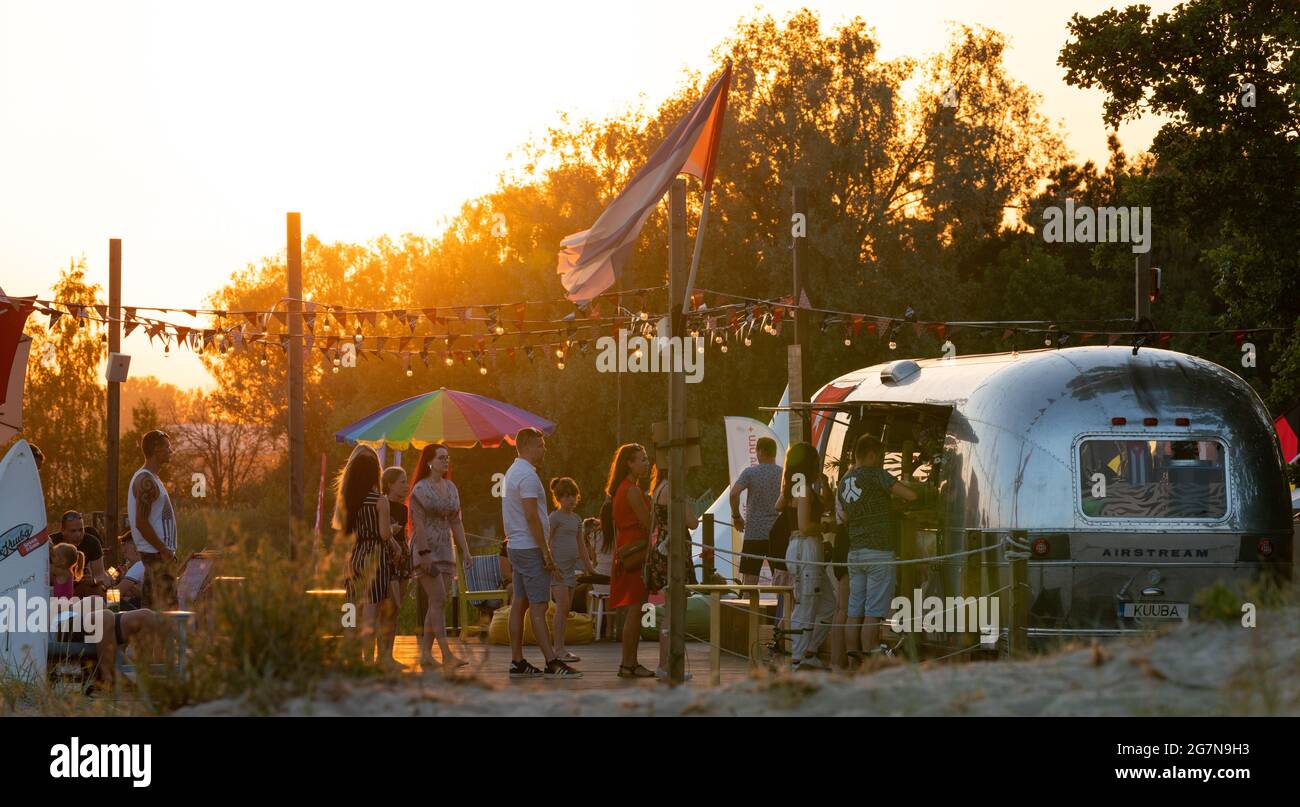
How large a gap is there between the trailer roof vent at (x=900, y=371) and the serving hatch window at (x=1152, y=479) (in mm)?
3076

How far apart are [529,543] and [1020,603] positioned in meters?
3.90

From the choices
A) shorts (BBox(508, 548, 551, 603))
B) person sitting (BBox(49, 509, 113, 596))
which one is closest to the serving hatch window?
shorts (BBox(508, 548, 551, 603))

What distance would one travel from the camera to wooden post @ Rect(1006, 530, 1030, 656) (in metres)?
12.5

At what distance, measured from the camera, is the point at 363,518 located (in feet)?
40.2

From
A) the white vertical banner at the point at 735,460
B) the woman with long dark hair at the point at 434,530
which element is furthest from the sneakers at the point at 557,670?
the white vertical banner at the point at 735,460

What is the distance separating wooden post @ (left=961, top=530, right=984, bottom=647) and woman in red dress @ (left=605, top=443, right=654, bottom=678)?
266cm

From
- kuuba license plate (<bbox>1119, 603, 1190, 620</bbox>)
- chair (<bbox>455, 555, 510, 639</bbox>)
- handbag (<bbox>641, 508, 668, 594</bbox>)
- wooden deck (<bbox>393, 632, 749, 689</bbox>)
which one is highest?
handbag (<bbox>641, 508, 668, 594</bbox>)

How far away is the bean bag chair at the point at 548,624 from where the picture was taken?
16719mm

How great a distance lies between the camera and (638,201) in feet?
38.6

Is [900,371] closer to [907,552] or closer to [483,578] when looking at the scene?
[907,552]

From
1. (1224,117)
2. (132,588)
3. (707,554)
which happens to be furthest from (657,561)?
(1224,117)

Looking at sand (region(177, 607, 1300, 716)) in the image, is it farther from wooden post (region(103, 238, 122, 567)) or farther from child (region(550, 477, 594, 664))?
wooden post (region(103, 238, 122, 567))
